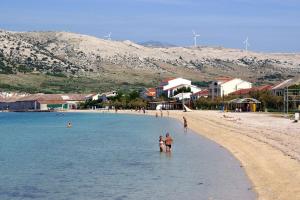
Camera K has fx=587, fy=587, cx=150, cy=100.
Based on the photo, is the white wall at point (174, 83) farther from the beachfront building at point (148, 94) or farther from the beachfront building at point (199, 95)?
the beachfront building at point (199, 95)

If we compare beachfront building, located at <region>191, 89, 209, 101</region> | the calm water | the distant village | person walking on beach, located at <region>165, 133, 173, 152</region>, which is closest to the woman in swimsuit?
person walking on beach, located at <region>165, 133, 173, 152</region>

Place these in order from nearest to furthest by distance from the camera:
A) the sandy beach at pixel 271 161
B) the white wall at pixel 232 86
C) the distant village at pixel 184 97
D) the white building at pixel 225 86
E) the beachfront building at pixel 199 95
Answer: the sandy beach at pixel 271 161 → the distant village at pixel 184 97 → the white building at pixel 225 86 → the white wall at pixel 232 86 → the beachfront building at pixel 199 95

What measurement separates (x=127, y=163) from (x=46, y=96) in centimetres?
15631

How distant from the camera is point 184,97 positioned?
14412cm

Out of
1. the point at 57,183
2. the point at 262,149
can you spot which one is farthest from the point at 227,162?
the point at 57,183

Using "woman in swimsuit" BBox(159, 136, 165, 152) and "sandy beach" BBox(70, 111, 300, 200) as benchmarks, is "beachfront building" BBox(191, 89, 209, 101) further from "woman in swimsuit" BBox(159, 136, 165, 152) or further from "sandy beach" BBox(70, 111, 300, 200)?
"woman in swimsuit" BBox(159, 136, 165, 152)

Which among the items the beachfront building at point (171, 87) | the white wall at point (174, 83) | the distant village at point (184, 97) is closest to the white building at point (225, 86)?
the distant village at point (184, 97)

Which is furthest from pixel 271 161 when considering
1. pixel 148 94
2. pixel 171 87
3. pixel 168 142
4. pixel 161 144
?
pixel 148 94

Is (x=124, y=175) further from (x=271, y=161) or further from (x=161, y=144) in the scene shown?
(x=161, y=144)

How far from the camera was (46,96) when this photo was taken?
183 metres

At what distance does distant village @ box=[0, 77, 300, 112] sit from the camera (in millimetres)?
101713

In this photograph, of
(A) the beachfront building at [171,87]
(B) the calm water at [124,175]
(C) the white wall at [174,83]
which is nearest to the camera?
Result: (B) the calm water at [124,175]

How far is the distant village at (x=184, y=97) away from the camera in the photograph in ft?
334

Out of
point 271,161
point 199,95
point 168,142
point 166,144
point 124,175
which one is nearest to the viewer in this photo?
point 124,175
